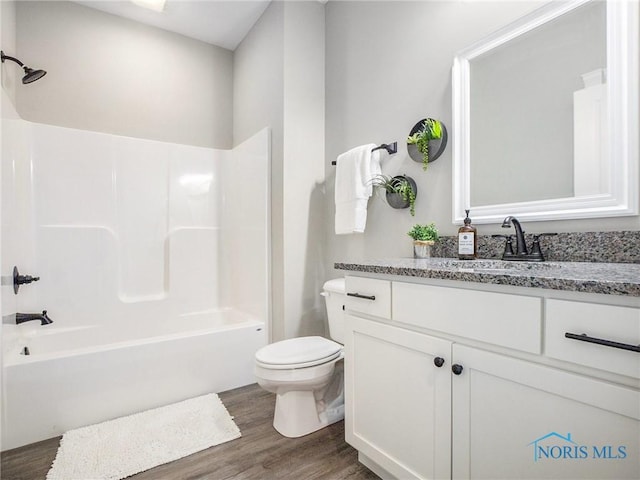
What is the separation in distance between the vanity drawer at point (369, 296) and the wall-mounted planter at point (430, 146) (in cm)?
78

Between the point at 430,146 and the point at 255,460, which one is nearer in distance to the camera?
the point at 255,460

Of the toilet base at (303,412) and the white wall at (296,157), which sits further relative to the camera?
the white wall at (296,157)

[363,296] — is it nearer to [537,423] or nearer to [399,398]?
[399,398]

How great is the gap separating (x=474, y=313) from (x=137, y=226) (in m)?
2.57

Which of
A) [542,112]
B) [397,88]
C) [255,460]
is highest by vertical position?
[397,88]

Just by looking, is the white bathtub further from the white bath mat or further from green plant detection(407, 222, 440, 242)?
green plant detection(407, 222, 440, 242)

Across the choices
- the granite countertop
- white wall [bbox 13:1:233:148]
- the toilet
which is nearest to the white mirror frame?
the granite countertop

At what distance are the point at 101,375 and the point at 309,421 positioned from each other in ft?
3.96

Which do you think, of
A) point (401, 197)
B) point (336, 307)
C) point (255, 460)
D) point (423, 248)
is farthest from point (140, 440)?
point (401, 197)

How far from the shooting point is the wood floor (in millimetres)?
1384

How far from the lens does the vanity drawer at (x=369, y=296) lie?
119 centimetres

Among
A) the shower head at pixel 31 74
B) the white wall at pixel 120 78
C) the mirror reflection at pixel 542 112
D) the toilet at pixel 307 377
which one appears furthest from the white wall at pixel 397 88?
the shower head at pixel 31 74

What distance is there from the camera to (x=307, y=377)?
1.58 metres

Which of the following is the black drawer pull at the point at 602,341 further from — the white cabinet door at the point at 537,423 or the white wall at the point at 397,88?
the white wall at the point at 397,88
